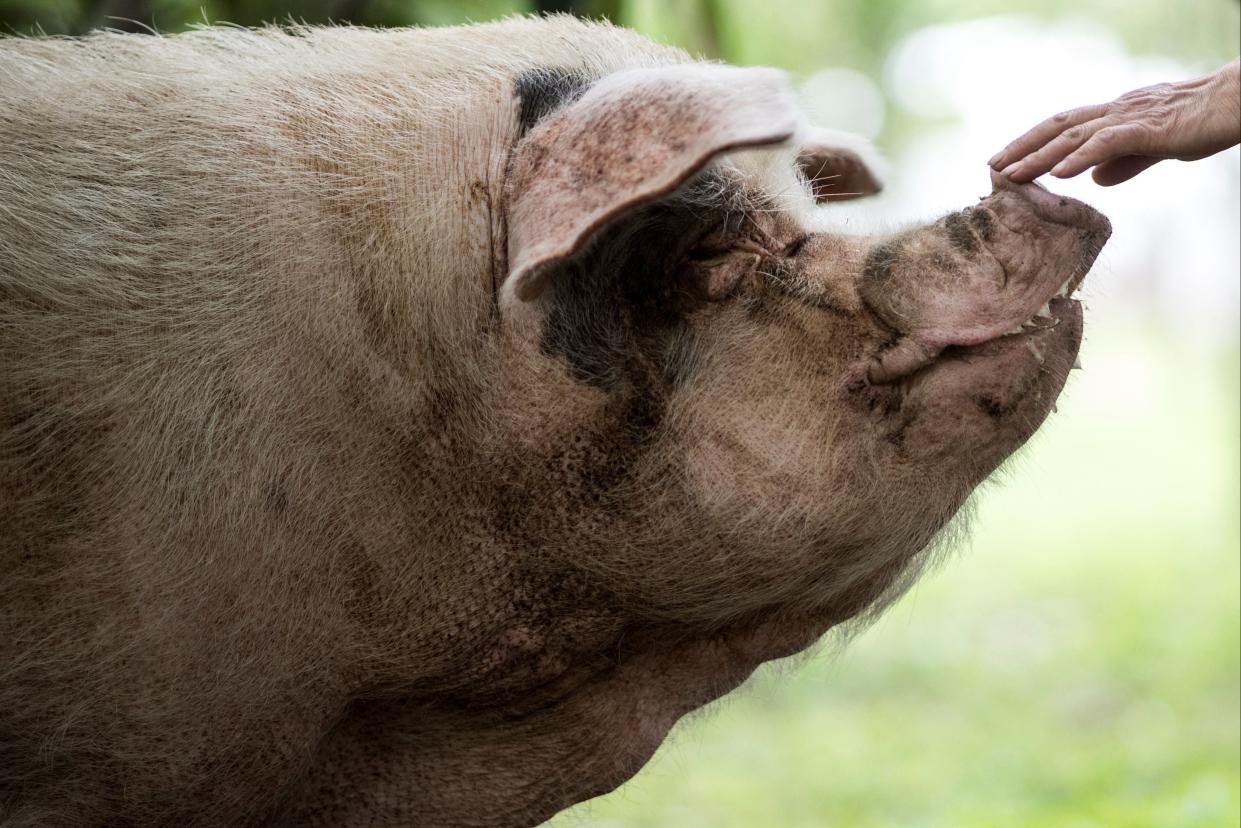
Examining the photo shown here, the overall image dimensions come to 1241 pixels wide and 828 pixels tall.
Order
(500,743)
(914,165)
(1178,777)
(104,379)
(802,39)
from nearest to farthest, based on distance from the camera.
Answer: (104,379), (500,743), (1178,777), (802,39), (914,165)

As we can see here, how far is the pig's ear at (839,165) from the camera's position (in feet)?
10.8

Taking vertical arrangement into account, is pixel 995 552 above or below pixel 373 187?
below

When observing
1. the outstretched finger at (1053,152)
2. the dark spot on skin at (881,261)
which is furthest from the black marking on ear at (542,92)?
the outstretched finger at (1053,152)

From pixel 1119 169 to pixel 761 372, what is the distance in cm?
80

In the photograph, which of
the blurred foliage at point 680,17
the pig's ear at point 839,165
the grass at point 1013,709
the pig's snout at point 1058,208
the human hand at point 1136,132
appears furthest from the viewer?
the grass at point 1013,709

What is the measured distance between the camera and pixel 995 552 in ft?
46.1

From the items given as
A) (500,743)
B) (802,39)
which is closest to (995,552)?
(802,39)

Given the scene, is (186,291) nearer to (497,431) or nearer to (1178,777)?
(497,431)

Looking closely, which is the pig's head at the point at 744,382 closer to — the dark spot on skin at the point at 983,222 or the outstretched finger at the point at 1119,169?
the dark spot on skin at the point at 983,222

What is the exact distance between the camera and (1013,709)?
27.2 ft

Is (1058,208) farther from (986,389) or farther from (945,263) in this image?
(986,389)

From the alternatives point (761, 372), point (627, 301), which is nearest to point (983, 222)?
point (761, 372)

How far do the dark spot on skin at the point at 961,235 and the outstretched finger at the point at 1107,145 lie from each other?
208mm

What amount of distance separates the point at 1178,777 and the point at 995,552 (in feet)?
24.9
